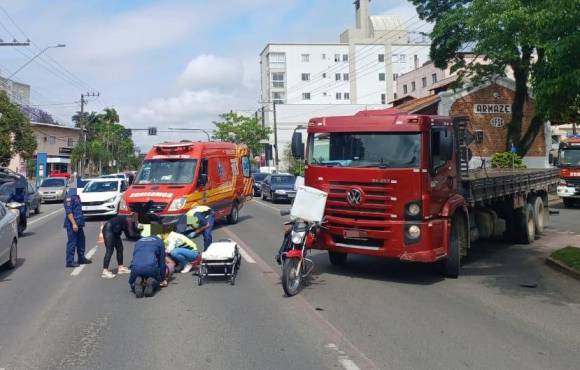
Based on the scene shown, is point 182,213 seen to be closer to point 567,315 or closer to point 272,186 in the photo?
point 567,315

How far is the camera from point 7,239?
36.3 ft

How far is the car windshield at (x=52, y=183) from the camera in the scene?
36.8m

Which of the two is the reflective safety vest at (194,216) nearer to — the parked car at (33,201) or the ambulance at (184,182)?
the ambulance at (184,182)

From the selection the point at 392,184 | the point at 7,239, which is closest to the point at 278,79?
the point at 7,239

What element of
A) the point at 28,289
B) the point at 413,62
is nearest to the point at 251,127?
the point at 413,62

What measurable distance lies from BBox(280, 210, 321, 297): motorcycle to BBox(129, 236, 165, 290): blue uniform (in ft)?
6.04

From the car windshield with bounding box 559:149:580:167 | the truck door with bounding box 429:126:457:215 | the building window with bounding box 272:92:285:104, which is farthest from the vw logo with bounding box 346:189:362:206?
→ the building window with bounding box 272:92:285:104

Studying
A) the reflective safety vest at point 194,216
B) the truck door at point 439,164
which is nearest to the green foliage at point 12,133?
the reflective safety vest at point 194,216

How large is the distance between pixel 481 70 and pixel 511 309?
23337 millimetres

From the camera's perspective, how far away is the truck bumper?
30.5 ft

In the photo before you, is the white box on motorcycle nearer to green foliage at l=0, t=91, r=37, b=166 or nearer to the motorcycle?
the motorcycle

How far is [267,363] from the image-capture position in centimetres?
557

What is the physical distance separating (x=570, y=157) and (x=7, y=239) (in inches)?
885

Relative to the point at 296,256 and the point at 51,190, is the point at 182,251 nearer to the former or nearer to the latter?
the point at 296,256
